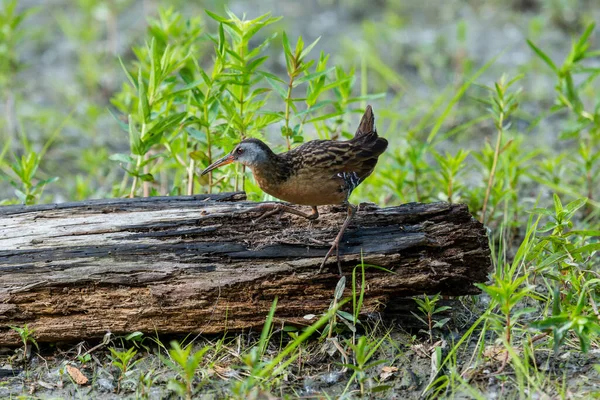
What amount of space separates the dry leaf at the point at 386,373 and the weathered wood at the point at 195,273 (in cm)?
32

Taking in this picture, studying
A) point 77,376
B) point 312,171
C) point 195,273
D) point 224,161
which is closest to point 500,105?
point 312,171

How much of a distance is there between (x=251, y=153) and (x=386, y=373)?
4.66ft

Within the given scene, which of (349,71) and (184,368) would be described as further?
(349,71)

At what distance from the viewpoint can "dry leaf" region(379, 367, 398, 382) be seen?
3.81 metres

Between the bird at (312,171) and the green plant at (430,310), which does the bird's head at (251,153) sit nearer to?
the bird at (312,171)

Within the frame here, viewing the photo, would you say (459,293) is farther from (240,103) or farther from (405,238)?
(240,103)

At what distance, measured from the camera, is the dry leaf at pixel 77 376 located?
3.90 m

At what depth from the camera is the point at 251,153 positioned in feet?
14.1

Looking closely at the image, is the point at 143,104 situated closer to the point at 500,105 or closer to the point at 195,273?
the point at 195,273

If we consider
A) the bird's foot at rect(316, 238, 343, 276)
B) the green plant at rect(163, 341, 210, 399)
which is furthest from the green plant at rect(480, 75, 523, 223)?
the green plant at rect(163, 341, 210, 399)

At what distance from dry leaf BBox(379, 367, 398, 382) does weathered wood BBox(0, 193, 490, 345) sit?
1.05 feet

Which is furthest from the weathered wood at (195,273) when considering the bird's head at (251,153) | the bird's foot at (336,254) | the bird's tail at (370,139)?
the bird's tail at (370,139)

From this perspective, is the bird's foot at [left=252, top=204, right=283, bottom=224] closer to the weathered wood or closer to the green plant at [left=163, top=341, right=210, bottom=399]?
the weathered wood

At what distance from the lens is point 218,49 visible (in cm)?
465
